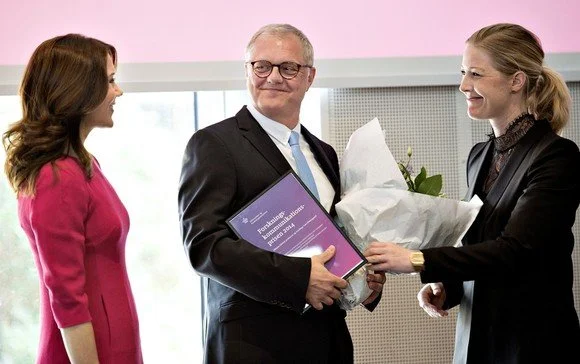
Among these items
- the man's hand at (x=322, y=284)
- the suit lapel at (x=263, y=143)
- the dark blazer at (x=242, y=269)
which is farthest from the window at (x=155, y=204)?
the man's hand at (x=322, y=284)

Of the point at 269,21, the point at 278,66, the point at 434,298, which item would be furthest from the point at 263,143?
the point at 269,21

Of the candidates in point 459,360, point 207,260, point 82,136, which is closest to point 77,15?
point 82,136

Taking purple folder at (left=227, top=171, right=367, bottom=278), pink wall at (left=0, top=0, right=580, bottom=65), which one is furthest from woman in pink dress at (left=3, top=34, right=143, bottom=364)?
pink wall at (left=0, top=0, right=580, bottom=65)

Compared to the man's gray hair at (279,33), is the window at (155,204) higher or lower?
lower

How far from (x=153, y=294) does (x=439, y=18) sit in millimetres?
1825

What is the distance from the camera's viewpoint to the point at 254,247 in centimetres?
242

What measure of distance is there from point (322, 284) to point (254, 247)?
21cm

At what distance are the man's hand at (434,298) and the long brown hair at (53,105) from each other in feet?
4.05

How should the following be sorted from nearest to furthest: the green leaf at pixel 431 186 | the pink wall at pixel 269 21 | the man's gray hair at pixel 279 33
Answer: the green leaf at pixel 431 186 → the man's gray hair at pixel 279 33 → the pink wall at pixel 269 21

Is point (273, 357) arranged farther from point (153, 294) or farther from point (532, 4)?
point (532, 4)

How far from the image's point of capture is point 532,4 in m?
4.19

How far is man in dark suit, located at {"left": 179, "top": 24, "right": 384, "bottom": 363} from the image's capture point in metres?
2.41

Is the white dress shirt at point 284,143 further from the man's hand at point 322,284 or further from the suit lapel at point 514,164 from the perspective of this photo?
the suit lapel at point 514,164

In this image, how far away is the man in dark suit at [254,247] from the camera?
7.91ft
